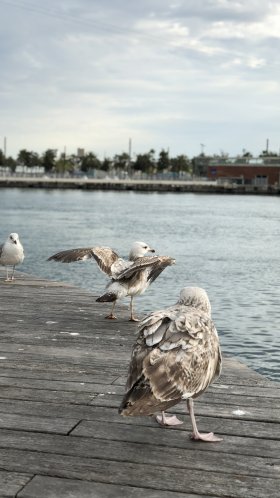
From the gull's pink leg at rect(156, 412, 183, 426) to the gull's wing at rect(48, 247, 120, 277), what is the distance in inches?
176

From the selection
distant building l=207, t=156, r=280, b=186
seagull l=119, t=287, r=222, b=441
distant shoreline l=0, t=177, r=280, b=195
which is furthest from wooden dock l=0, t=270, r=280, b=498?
distant building l=207, t=156, r=280, b=186

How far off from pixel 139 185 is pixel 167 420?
17825 cm

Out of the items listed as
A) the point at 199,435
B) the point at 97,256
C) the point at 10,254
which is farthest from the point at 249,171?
the point at 199,435

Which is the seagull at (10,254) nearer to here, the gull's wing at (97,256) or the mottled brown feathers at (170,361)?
the gull's wing at (97,256)

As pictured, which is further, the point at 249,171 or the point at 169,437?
the point at 249,171

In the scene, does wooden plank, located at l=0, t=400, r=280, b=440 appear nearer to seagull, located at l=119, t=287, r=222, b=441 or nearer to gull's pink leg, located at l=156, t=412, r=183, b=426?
gull's pink leg, located at l=156, t=412, r=183, b=426

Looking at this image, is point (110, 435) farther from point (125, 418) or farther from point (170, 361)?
point (170, 361)

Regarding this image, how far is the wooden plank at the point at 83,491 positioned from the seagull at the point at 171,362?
47 cm

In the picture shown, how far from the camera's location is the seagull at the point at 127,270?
8828 millimetres

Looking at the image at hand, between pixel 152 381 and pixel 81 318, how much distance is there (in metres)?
5.21

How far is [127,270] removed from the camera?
877 cm

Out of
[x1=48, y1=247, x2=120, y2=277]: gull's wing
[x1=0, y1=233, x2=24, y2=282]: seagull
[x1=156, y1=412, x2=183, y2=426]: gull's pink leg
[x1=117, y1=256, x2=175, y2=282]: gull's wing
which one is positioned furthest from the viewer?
[x1=0, y1=233, x2=24, y2=282]: seagull

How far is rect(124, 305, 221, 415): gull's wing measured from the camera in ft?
14.8

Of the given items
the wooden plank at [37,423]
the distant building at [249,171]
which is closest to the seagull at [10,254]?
the wooden plank at [37,423]
